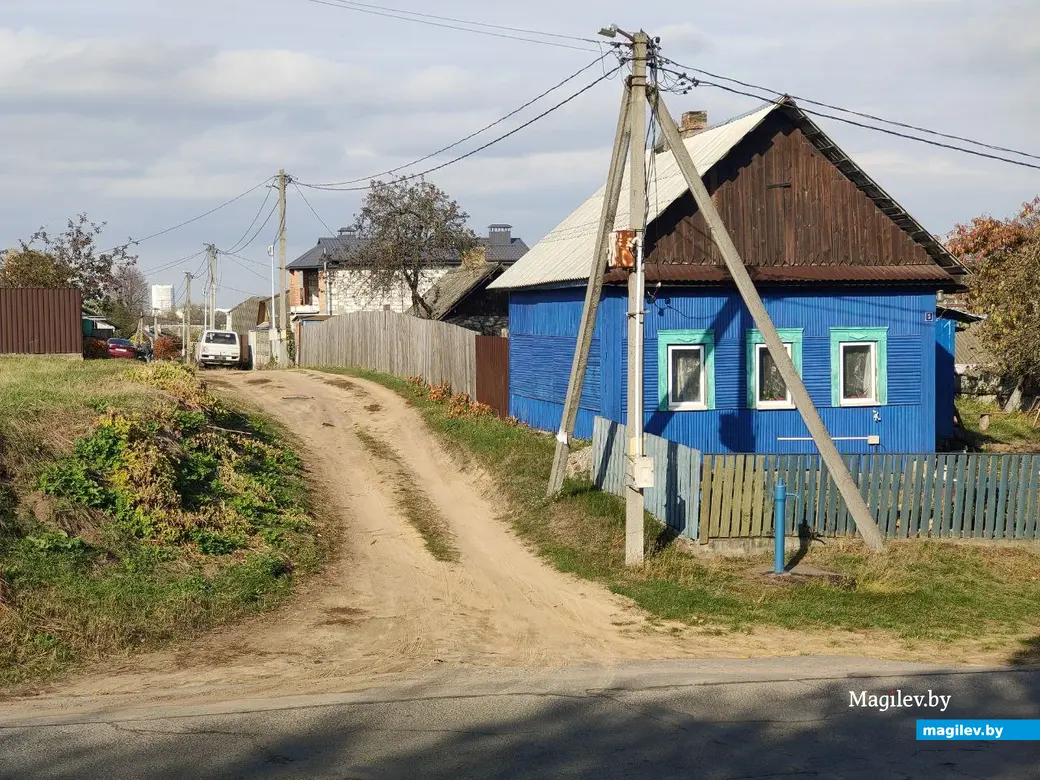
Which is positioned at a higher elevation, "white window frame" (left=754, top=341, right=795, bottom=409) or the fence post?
"white window frame" (left=754, top=341, right=795, bottom=409)

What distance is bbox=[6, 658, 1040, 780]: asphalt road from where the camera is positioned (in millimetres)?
7418

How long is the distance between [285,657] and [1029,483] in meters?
11.1

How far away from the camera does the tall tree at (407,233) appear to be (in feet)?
144

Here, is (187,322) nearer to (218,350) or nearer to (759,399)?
(218,350)

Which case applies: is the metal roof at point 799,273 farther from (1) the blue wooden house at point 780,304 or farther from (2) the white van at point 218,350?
(2) the white van at point 218,350

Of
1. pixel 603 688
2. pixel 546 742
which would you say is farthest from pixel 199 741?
pixel 603 688

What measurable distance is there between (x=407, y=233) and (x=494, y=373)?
63.7 feet

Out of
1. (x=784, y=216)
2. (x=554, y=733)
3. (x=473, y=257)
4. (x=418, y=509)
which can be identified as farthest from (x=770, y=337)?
(x=473, y=257)

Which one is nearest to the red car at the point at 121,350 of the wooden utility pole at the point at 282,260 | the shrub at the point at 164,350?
the wooden utility pole at the point at 282,260

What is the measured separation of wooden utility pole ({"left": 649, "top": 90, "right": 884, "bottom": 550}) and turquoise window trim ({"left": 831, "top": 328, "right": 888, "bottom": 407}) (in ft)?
20.4

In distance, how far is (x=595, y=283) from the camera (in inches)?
656

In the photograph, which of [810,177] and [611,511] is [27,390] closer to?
[611,511]

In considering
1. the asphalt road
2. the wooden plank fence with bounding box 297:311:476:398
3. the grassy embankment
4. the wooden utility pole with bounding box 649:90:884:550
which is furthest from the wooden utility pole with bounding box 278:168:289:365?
the asphalt road

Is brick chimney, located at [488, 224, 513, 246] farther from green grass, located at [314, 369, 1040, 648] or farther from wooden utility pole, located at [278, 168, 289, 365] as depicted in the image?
green grass, located at [314, 369, 1040, 648]
